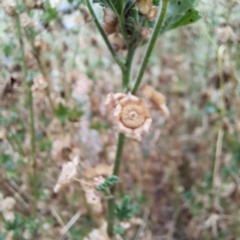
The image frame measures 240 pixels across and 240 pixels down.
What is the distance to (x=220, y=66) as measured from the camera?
0.84 meters

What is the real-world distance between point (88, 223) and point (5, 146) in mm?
269

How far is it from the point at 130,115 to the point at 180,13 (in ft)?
0.52

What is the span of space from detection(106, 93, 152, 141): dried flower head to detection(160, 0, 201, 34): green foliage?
5.1 inches

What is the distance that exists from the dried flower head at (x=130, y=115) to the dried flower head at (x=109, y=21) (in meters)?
0.09

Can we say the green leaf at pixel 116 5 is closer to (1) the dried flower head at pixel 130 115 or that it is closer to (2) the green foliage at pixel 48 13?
(1) the dried flower head at pixel 130 115

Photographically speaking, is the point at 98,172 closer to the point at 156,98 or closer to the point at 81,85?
the point at 156,98

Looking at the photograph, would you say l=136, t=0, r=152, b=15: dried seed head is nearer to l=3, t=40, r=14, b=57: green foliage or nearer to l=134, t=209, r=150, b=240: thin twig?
l=3, t=40, r=14, b=57: green foliage

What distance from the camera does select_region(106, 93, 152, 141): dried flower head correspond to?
0.52 metres

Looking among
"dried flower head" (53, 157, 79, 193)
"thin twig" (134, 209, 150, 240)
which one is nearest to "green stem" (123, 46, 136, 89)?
"dried flower head" (53, 157, 79, 193)

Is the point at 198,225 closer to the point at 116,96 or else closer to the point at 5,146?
the point at 5,146

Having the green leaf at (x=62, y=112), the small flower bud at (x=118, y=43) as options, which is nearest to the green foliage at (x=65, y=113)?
the green leaf at (x=62, y=112)

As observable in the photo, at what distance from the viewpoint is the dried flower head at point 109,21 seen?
1.74 feet

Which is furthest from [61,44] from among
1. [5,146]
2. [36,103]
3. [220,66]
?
[220,66]

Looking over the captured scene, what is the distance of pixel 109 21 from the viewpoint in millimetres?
537
